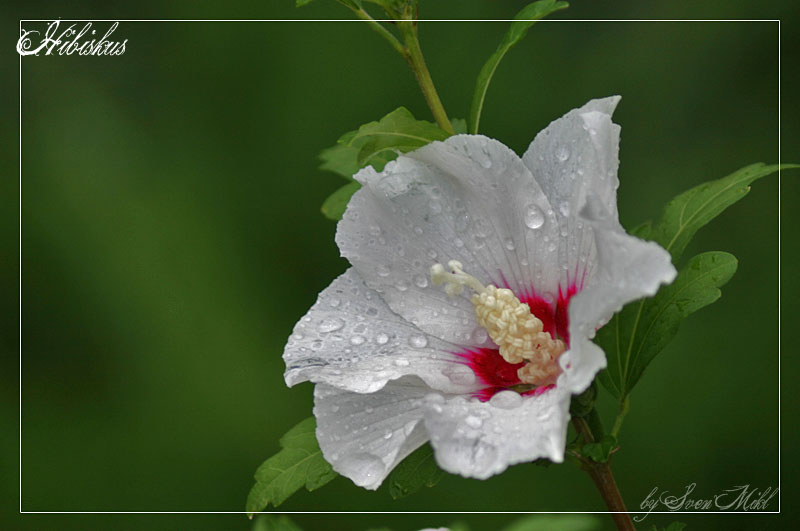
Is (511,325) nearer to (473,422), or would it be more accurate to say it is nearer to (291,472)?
(473,422)

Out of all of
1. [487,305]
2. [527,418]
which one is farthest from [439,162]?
[527,418]

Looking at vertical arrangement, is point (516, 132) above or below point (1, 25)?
below

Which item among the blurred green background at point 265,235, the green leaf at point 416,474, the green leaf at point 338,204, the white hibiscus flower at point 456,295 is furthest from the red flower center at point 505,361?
the blurred green background at point 265,235

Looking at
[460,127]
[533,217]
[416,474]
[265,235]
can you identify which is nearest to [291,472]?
[416,474]

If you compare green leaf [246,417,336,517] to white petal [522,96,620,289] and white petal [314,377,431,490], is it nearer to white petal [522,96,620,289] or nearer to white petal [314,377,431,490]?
white petal [314,377,431,490]

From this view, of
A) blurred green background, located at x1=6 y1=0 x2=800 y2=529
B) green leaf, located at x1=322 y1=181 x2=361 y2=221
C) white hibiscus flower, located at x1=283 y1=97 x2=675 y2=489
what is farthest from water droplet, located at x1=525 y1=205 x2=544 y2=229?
blurred green background, located at x1=6 y1=0 x2=800 y2=529

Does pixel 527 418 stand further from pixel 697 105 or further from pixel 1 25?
pixel 1 25

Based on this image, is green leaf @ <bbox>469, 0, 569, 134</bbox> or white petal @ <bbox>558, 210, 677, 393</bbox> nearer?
white petal @ <bbox>558, 210, 677, 393</bbox>
